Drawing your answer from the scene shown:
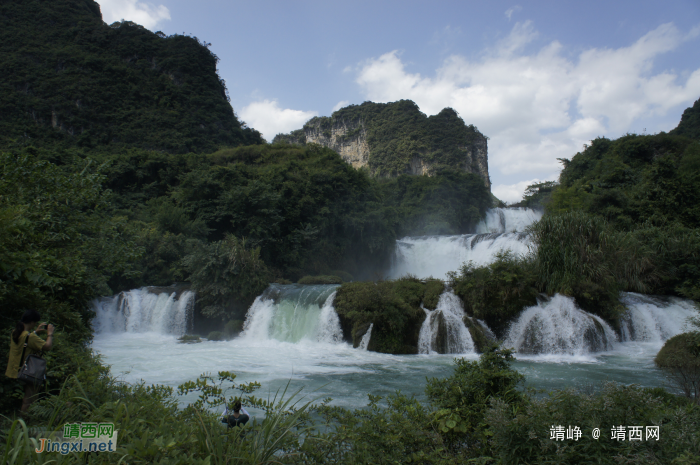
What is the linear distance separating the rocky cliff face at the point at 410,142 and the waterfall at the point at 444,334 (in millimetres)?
51946

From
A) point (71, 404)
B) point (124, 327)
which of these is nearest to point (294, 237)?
point (124, 327)

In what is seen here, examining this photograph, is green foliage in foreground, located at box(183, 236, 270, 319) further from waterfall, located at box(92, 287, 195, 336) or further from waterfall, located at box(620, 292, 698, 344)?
waterfall, located at box(620, 292, 698, 344)

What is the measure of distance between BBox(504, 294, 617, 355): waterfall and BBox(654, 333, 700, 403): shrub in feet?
6.72

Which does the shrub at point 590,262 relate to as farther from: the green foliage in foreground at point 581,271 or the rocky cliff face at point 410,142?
the rocky cliff face at point 410,142

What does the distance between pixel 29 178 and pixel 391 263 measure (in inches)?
908

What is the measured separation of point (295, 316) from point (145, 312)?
7.44 meters

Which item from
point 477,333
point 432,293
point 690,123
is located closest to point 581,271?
point 477,333

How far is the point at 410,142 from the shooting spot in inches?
2793

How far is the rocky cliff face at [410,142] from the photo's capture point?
228 feet

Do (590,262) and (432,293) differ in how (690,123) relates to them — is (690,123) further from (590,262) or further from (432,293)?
(432,293)


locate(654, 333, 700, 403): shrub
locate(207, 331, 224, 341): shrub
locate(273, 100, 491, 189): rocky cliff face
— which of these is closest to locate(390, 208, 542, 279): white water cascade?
locate(654, 333, 700, 403): shrub

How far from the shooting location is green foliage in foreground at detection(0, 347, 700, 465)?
254 cm

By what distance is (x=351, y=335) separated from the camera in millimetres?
13734

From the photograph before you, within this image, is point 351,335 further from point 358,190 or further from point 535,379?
point 358,190
